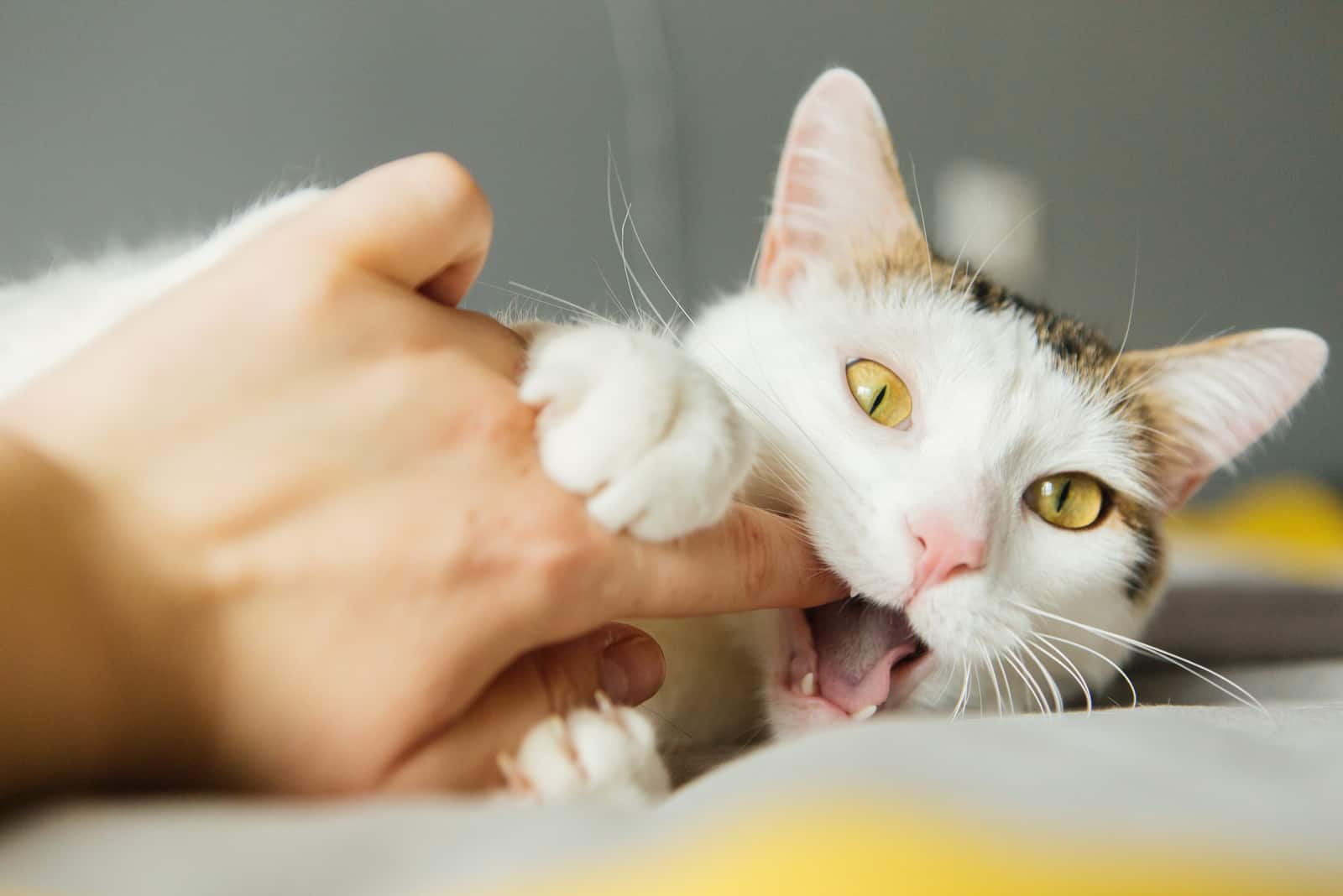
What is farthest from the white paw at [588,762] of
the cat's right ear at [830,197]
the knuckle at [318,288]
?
the cat's right ear at [830,197]

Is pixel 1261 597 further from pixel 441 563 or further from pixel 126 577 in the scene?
pixel 126 577

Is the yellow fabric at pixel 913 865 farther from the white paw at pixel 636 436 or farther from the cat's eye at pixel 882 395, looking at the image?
the cat's eye at pixel 882 395

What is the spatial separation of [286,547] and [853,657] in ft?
1.80

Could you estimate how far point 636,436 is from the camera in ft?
1.65

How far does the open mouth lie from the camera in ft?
2.64

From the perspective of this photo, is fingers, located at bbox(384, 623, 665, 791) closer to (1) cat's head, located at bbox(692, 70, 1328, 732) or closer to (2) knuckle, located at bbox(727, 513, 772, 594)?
(2) knuckle, located at bbox(727, 513, 772, 594)

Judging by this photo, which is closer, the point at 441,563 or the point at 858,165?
the point at 441,563

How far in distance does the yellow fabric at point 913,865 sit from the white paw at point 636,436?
0.22 m

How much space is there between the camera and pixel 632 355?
55 centimetres

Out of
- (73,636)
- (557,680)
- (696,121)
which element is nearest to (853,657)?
(557,680)

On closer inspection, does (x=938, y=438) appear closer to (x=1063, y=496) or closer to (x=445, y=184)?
(x=1063, y=496)

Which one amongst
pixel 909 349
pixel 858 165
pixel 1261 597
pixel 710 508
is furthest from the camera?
pixel 1261 597

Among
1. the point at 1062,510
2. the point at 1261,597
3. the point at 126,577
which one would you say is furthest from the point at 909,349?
the point at 1261,597

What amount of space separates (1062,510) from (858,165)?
441 mm
